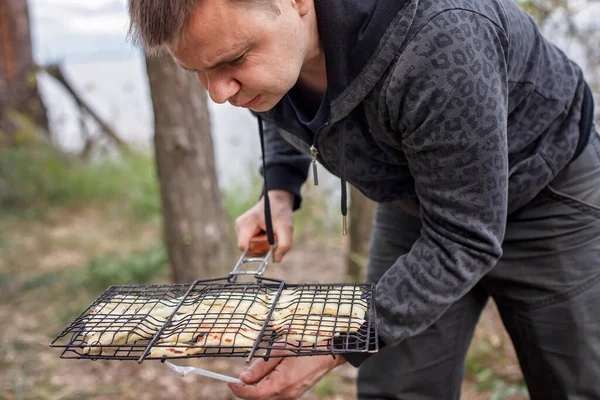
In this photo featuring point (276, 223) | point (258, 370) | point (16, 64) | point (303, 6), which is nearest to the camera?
point (303, 6)

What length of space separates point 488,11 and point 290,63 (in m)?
0.45

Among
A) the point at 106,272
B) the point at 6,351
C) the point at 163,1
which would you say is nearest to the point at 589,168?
the point at 163,1

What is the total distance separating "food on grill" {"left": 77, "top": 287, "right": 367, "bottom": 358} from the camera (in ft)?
4.52

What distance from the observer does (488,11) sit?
1390 millimetres

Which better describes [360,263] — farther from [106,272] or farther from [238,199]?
[238,199]

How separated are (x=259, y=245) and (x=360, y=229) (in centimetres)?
164

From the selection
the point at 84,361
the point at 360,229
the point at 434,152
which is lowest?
the point at 84,361

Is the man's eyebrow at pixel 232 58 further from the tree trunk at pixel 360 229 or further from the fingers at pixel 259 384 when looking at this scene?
the tree trunk at pixel 360 229

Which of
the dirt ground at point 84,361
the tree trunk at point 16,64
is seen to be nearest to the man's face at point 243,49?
the dirt ground at point 84,361

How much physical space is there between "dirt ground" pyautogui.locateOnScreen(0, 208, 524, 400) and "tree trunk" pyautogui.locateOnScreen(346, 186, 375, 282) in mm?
618

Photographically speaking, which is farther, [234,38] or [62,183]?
[62,183]

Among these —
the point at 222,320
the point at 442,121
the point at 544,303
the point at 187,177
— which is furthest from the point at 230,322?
the point at 187,177

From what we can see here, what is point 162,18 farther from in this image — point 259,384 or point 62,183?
point 62,183

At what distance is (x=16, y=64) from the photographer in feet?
24.8
